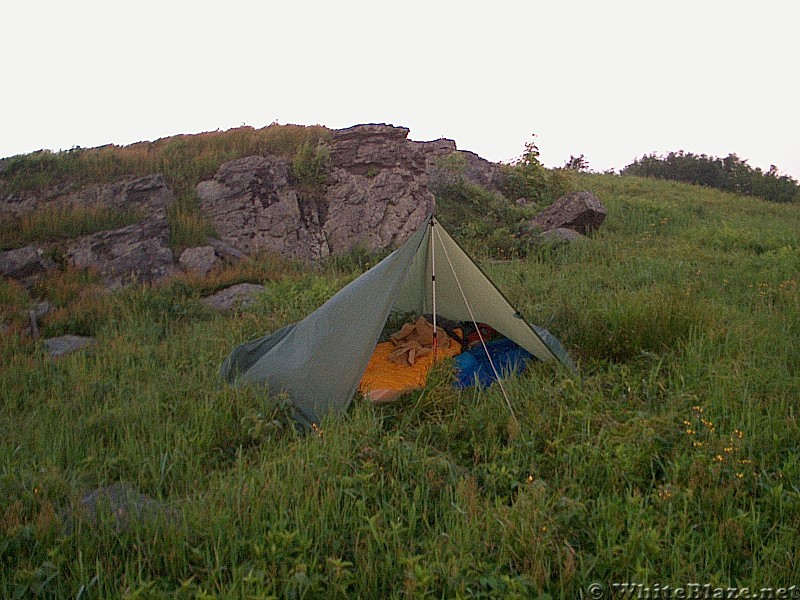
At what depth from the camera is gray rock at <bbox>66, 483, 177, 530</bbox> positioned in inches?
119

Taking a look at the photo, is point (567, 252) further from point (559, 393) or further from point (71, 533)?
point (71, 533)

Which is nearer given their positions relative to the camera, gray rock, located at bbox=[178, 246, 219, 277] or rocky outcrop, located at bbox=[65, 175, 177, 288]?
rocky outcrop, located at bbox=[65, 175, 177, 288]

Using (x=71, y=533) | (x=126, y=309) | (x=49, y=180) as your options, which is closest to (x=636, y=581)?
(x=71, y=533)

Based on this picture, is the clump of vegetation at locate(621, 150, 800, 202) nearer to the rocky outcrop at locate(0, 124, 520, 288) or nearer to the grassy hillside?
the rocky outcrop at locate(0, 124, 520, 288)

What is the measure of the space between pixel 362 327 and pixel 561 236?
18.4ft

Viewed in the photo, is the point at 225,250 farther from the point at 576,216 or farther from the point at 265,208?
the point at 576,216

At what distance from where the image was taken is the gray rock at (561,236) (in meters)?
9.39

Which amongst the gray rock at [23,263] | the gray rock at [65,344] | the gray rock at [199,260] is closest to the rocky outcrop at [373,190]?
the gray rock at [199,260]

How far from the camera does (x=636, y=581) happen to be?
2.71 m

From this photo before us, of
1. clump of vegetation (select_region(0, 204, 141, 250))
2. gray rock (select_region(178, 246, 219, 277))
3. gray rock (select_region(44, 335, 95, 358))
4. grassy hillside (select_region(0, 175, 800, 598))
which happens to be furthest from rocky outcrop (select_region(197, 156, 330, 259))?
gray rock (select_region(44, 335, 95, 358))

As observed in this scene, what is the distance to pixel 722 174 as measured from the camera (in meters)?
19.9

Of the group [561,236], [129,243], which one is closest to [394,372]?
[129,243]

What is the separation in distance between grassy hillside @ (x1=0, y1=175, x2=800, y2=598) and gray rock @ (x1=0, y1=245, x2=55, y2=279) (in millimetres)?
1529

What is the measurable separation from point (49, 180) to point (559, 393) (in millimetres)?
7794
